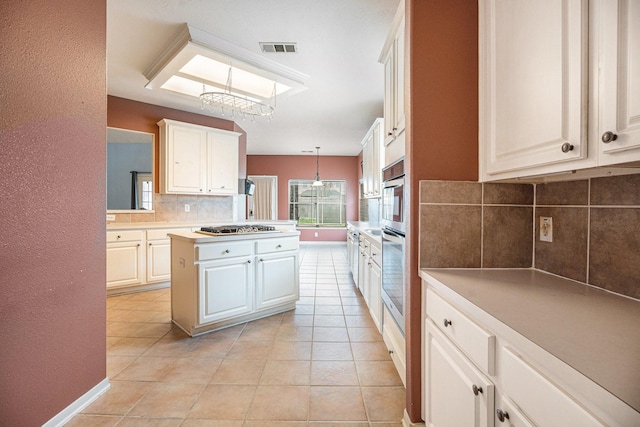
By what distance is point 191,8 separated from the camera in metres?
2.11

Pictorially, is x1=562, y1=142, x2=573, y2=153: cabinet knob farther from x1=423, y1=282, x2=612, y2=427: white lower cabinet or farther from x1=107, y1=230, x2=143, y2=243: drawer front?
x1=107, y1=230, x2=143, y2=243: drawer front

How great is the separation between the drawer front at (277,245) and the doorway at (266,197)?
17.6 feet

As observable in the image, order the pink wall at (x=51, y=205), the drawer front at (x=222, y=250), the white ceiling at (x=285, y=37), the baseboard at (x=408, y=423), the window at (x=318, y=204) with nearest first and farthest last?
the pink wall at (x=51, y=205), the baseboard at (x=408, y=423), the white ceiling at (x=285, y=37), the drawer front at (x=222, y=250), the window at (x=318, y=204)

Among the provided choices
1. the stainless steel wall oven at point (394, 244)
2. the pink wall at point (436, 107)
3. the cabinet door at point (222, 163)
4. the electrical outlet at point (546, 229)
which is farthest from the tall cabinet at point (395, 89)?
the cabinet door at point (222, 163)

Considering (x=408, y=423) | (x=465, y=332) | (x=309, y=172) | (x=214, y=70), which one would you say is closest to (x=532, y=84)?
(x=465, y=332)

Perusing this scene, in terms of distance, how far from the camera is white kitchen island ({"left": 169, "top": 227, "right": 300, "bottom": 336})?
239 cm

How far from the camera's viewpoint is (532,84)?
99 centimetres

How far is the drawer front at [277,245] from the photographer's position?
108 inches

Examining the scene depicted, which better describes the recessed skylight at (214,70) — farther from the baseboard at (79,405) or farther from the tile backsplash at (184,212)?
the baseboard at (79,405)

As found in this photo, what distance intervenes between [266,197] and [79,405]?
691 cm

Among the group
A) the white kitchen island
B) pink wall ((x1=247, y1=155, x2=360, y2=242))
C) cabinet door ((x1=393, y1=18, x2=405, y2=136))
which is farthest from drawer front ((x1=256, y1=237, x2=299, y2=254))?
pink wall ((x1=247, y1=155, x2=360, y2=242))

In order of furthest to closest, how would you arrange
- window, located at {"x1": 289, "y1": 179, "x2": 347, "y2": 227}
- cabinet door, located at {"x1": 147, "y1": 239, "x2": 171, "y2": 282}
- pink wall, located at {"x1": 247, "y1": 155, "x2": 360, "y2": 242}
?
window, located at {"x1": 289, "y1": 179, "x2": 347, "y2": 227}
pink wall, located at {"x1": 247, "y1": 155, "x2": 360, "y2": 242}
cabinet door, located at {"x1": 147, "y1": 239, "x2": 171, "y2": 282}

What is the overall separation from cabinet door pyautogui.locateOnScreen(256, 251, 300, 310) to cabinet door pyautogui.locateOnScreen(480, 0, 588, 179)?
2110mm

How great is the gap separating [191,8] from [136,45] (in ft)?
3.01
